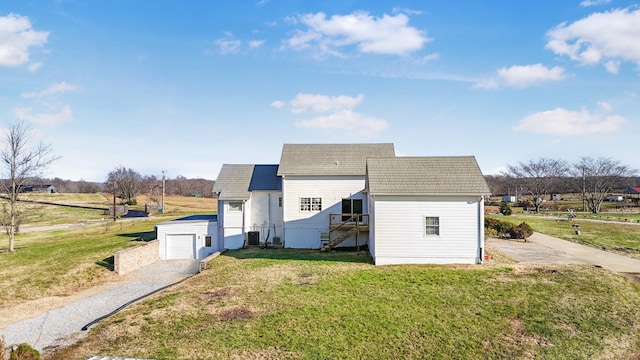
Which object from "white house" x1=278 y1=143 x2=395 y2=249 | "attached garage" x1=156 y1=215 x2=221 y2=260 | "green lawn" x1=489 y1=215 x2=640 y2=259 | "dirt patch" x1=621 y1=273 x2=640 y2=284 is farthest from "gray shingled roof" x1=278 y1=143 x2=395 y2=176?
"green lawn" x1=489 y1=215 x2=640 y2=259

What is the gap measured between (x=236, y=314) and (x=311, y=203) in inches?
520

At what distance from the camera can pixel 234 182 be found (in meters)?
26.5

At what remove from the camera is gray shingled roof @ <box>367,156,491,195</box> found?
1855cm

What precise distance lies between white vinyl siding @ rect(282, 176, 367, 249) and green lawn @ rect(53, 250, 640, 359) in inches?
284

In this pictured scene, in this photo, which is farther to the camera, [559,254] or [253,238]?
[253,238]

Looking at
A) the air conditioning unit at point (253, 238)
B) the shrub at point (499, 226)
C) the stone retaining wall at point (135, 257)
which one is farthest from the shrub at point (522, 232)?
the stone retaining wall at point (135, 257)

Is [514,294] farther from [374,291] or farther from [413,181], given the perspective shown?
[413,181]

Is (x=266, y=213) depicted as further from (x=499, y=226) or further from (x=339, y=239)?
(x=499, y=226)

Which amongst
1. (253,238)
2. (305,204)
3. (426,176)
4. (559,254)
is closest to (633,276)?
(559,254)

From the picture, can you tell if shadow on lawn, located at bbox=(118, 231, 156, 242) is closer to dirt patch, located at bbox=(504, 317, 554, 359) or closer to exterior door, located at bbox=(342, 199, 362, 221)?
exterior door, located at bbox=(342, 199, 362, 221)

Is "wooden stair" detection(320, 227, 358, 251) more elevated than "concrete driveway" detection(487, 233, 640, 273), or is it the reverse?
"wooden stair" detection(320, 227, 358, 251)

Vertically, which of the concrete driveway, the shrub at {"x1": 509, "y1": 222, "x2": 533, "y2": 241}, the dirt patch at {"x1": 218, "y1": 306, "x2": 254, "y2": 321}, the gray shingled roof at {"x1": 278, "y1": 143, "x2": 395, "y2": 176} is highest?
the gray shingled roof at {"x1": 278, "y1": 143, "x2": 395, "y2": 176}

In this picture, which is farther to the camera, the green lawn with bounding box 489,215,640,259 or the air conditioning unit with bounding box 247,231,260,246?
the air conditioning unit with bounding box 247,231,260,246

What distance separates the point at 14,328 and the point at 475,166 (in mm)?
22370
